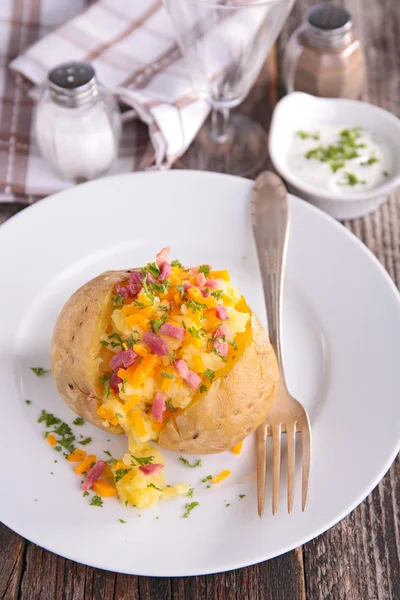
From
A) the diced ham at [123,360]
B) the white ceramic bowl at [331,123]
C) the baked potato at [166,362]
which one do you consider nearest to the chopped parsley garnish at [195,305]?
the baked potato at [166,362]

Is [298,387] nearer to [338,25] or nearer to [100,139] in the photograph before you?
[100,139]

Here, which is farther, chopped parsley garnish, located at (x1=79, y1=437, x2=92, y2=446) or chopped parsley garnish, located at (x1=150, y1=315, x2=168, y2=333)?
chopped parsley garnish, located at (x1=79, y1=437, x2=92, y2=446)

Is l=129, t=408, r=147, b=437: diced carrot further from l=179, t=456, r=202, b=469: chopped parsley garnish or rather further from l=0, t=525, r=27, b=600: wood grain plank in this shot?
l=0, t=525, r=27, b=600: wood grain plank

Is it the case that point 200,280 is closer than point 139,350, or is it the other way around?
point 139,350

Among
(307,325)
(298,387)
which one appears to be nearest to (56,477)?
(298,387)

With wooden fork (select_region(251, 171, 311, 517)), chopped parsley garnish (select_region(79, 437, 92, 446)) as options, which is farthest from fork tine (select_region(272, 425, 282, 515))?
chopped parsley garnish (select_region(79, 437, 92, 446))

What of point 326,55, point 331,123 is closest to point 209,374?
point 331,123

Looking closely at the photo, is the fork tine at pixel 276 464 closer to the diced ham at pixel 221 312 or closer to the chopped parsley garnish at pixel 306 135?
the diced ham at pixel 221 312

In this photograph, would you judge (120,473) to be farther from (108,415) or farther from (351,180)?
(351,180)
